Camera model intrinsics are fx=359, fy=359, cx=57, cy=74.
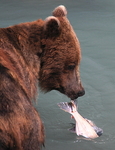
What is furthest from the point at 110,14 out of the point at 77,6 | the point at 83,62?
the point at 83,62

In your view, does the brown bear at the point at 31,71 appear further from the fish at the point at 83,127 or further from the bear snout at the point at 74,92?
the fish at the point at 83,127

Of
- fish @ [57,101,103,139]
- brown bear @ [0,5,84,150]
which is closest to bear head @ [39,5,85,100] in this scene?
brown bear @ [0,5,84,150]

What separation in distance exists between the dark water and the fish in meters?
0.06

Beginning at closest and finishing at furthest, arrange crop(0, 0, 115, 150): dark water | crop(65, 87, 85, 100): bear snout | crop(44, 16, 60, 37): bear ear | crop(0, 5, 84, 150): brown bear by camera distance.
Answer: crop(0, 5, 84, 150): brown bear, crop(44, 16, 60, 37): bear ear, crop(65, 87, 85, 100): bear snout, crop(0, 0, 115, 150): dark water

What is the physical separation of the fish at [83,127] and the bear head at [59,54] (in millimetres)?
334

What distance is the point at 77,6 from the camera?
284 inches

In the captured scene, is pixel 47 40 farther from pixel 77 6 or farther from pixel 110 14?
pixel 77 6

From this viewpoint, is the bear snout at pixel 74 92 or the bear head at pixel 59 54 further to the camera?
the bear snout at pixel 74 92

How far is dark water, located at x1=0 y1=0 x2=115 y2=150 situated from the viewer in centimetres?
348

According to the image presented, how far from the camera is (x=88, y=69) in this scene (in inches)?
188

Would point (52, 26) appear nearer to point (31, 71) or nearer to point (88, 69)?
point (31, 71)

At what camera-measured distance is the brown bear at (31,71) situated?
91.4 inches

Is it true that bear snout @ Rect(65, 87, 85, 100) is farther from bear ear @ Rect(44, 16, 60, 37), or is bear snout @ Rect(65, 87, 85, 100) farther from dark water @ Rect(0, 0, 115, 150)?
bear ear @ Rect(44, 16, 60, 37)

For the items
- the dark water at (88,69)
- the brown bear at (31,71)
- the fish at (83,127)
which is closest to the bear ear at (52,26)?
the brown bear at (31,71)
